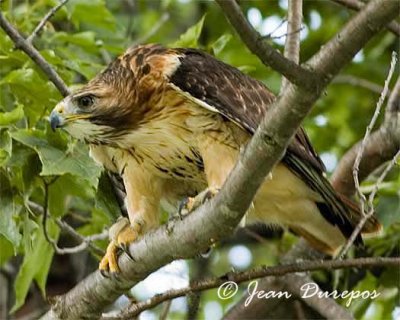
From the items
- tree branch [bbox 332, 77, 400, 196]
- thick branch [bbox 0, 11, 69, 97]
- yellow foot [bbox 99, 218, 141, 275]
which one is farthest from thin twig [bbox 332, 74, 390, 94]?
thick branch [bbox 0, 11, 69, 97]

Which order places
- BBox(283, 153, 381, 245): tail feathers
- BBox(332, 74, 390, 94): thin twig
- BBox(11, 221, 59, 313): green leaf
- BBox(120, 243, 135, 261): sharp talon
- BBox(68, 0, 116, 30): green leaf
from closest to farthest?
BBox(120, 243, 135, 261): sharp talon
BBox(283, 153, 381, 245): tail feathers
BBox(11, 221, 59, 313): green leaf
BBox(68, 0, 116, 30): green leaf
BBox(332, 74, 390, 94): thin twig

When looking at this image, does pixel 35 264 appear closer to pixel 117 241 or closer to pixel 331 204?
pixel 117 241

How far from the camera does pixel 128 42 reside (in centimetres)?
590

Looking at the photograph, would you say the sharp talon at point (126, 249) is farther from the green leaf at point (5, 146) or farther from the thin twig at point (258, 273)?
the green leaf at point (5, 146)

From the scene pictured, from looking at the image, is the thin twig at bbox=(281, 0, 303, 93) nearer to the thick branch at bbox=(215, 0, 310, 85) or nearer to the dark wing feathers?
the thick branch at bbox=(215, 0, 310, 85)

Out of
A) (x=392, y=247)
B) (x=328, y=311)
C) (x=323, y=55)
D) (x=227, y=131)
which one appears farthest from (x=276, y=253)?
(x=323, y=55)

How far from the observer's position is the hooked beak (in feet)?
13.5

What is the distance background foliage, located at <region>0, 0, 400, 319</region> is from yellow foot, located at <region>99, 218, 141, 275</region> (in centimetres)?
8

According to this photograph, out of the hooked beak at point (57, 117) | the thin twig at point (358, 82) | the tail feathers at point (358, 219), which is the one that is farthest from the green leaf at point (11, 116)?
the thin twig at point (358, 82)

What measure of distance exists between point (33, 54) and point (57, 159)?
20.9 inches

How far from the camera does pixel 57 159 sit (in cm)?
407

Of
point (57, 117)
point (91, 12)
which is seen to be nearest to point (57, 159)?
Result: point (57, 117)

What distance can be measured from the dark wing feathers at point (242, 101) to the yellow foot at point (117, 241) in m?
0.61

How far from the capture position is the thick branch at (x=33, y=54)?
4.32 m
